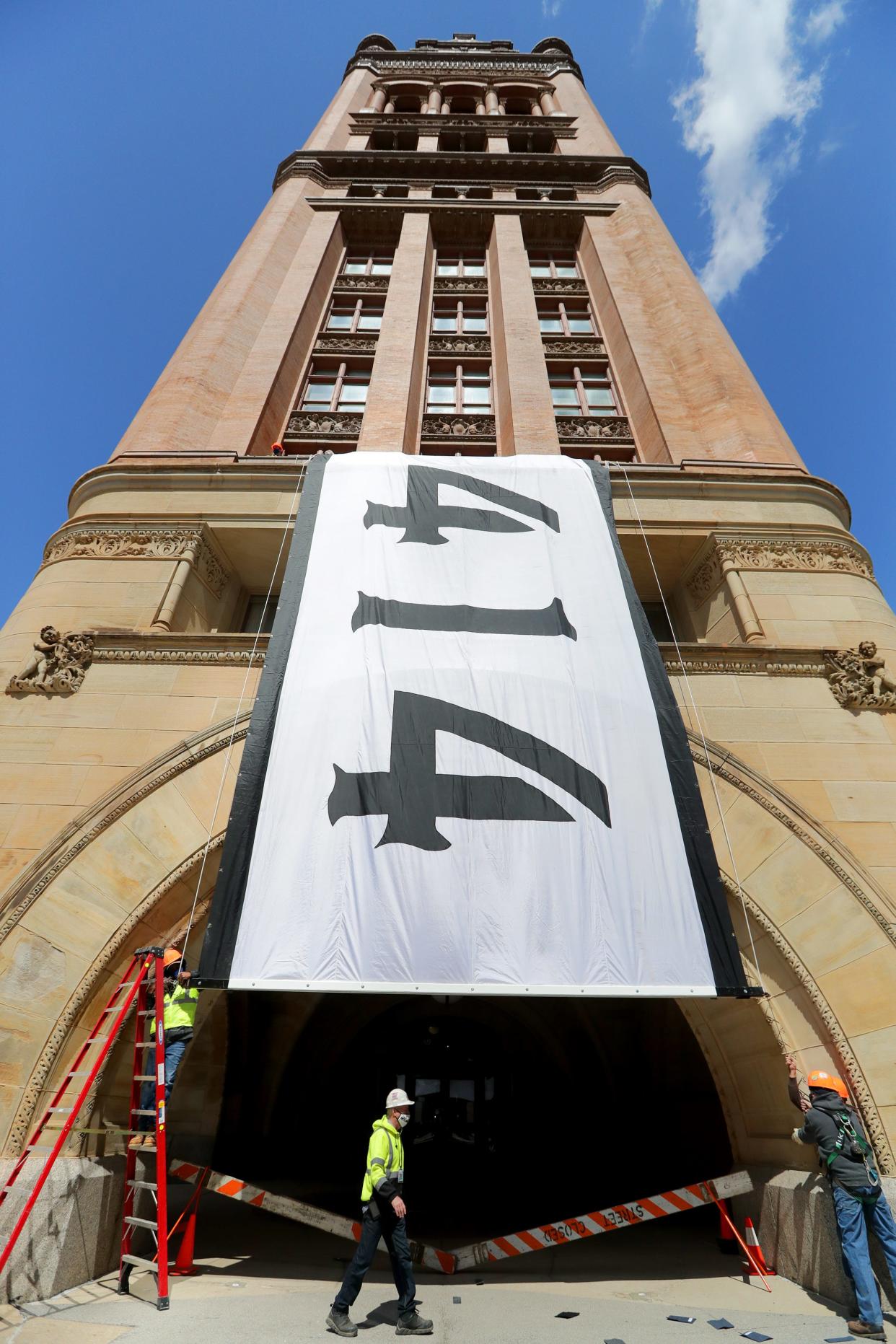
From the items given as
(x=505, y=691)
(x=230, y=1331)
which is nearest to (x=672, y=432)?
(x=505, y=691)

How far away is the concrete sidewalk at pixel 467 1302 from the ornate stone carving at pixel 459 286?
2300cm

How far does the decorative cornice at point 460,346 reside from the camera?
19.2 m

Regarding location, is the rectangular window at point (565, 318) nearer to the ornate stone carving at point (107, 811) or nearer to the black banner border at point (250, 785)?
the black banner border at point (250, 785)

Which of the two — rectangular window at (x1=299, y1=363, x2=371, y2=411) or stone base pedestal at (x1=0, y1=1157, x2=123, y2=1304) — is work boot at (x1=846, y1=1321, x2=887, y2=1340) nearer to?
stone base pedestal at (x1=0, y1=1157, x2=123, y2=1304)

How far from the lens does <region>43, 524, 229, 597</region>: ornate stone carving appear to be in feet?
34.9

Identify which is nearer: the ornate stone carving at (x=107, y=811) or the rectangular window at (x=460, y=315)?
the ornate stone carving at (x=107, y=811)

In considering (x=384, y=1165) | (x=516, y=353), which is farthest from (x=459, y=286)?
(x=384, y=1165)

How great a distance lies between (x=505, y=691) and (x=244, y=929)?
3405 mm

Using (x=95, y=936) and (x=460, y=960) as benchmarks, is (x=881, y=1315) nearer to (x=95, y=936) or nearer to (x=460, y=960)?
(x=460, y=960)

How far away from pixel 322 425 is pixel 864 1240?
52.5 feet

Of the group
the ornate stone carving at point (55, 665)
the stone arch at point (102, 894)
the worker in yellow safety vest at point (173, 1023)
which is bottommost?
the worker in yellow safety vest at point (173, 1023)

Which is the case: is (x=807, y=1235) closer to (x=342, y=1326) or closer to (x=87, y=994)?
(x=342, y=1326)

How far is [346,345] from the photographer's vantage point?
19.1 metres

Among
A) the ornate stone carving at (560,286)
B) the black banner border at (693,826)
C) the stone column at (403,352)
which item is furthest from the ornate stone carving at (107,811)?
the ornate stone carving at (560,286)
